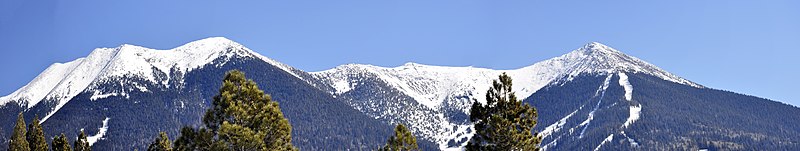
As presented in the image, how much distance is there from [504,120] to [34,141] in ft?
169

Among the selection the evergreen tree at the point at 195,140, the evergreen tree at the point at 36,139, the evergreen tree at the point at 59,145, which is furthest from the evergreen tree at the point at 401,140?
the evergreen tree at the point at 36,139

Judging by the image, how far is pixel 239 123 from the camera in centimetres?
4434

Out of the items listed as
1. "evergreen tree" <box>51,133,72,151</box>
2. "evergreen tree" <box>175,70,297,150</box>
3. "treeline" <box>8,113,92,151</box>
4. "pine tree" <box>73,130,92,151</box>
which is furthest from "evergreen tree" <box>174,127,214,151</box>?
"pine tree" <box>73,130,92,151</box>

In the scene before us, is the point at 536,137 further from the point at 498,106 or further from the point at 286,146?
the point at 286,146

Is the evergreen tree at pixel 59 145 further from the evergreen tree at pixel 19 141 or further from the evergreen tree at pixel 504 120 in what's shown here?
the evergreen tree at pixel 504 120

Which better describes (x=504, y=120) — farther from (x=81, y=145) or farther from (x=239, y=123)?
(x=81, y=145)

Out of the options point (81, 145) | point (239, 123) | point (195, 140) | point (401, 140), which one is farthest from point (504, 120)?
point (81, 145)

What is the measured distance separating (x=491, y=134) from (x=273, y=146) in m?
14.6

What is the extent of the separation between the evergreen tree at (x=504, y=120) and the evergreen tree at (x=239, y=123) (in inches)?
539

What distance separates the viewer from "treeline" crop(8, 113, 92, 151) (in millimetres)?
80019

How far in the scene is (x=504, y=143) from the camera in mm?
53969

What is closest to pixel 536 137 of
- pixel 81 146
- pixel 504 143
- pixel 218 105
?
pixel 504 143

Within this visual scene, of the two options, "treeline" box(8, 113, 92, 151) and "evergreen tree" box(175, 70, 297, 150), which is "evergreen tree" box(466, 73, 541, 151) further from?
"treeline" box(8, 113, 92, 151)

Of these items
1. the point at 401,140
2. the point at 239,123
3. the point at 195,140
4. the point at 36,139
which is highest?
the point at 36,139
